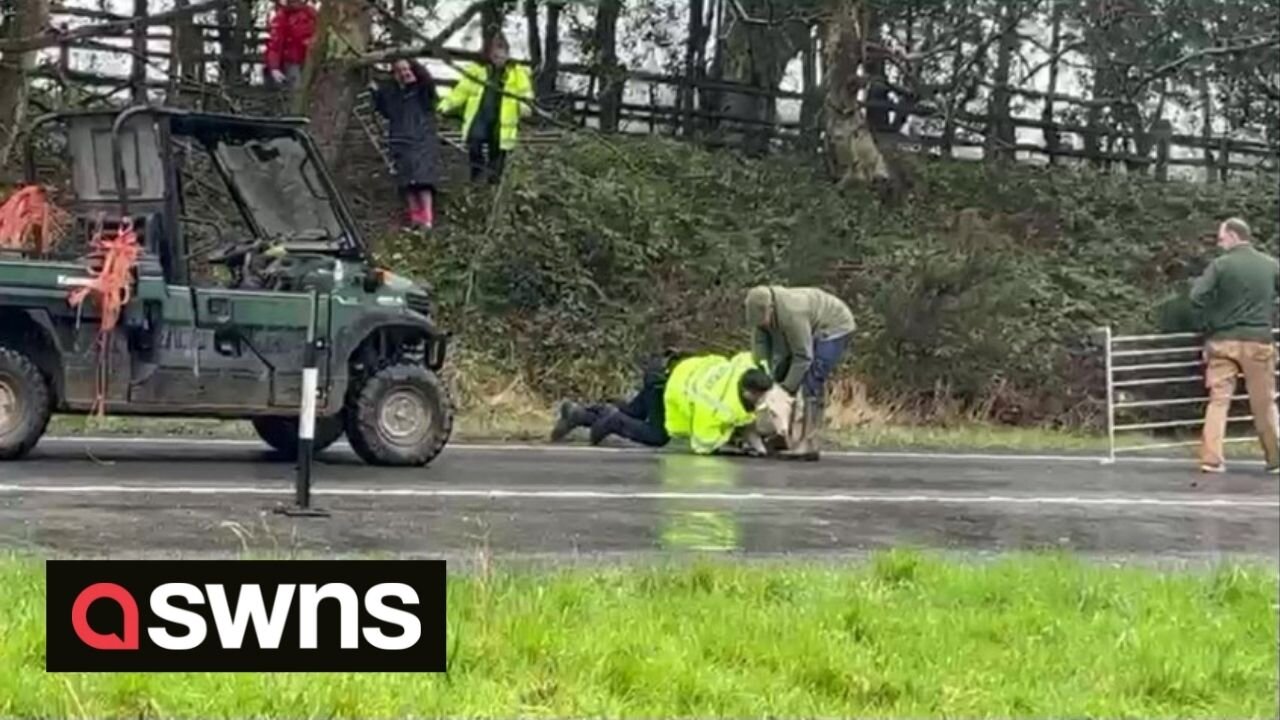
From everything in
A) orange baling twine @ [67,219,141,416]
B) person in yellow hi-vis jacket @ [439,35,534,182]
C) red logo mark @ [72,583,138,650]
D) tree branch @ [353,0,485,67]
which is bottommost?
red logo mark @ [72,583,138,650]

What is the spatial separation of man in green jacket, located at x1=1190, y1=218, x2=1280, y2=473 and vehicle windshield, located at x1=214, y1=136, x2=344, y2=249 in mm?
5324

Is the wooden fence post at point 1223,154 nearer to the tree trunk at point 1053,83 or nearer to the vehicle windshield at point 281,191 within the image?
the tree trunk at point 1053,83

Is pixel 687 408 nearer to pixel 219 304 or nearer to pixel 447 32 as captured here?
pixel 447 32

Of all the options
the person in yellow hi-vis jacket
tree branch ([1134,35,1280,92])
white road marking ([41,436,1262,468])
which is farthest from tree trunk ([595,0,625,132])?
tree branch ([1134,35,1280,92])

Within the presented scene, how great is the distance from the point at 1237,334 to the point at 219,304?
5.91 meters

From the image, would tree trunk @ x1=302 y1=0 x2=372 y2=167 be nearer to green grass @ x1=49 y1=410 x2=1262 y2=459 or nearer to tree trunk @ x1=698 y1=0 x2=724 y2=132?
tree trunk @ x1=698 y1=0 x2=724 y2=132

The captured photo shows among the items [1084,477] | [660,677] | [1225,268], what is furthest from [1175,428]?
[660,677]

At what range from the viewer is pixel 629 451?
587 inches

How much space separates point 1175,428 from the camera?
14898 mm

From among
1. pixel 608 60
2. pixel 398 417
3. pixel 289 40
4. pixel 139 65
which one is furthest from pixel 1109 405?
pixel 139 65

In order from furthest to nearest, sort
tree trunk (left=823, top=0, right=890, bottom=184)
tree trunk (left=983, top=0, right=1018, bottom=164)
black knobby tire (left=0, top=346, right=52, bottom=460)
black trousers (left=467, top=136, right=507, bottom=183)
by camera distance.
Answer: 1. black trousers (left=467, top=136, right=507, bottom=183)
2. tree trunk (left=983, top=0, right=1018, bottom=164)
3. tree trunk (left=823, top=0, right=890, bottom=184)
4. black knobby tire (left=0, top=346, right=52, bottom=460)

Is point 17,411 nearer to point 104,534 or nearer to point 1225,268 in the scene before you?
A: point 104,534

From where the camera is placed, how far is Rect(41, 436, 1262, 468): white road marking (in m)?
13.6

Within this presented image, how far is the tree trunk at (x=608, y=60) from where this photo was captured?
13.1 metres
